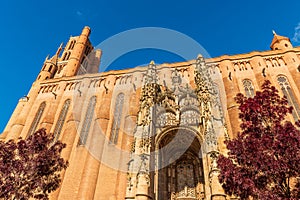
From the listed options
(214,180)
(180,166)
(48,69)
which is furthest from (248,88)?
(48,69)

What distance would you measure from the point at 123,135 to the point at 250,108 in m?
13.3

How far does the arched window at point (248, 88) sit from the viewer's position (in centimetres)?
2242

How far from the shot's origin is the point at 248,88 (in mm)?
22891

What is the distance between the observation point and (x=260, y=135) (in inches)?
406

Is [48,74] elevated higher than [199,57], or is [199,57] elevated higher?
[48,74]

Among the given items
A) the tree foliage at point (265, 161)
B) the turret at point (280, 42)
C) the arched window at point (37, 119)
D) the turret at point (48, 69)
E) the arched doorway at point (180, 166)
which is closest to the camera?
the tree foliage at point (265, 161)

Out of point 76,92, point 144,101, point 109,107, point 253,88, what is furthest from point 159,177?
point 76,92

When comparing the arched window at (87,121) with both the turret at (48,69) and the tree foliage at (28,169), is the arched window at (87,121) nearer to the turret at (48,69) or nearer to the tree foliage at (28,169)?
the tree foliage at (28,169)

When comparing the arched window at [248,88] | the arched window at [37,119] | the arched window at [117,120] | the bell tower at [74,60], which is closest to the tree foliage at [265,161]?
the arched window at [248,88]

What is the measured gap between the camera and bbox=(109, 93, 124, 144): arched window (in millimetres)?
21922

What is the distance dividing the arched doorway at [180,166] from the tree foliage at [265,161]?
6.04 meters

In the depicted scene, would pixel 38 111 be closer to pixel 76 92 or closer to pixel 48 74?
pixel 76 92

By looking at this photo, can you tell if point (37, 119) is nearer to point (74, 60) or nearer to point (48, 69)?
point (48, 69)

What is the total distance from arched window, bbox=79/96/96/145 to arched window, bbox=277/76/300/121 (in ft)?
61.9
